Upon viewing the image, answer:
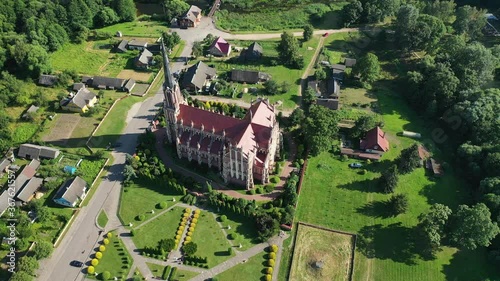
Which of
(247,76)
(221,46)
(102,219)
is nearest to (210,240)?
(102,219)

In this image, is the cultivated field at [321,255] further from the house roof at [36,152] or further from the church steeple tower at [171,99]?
the house roof at [36,152]

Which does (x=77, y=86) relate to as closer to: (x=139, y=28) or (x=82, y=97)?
(x=82, y=97)

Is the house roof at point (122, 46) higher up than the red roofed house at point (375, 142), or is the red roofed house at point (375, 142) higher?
the house roof at point (122, 46)

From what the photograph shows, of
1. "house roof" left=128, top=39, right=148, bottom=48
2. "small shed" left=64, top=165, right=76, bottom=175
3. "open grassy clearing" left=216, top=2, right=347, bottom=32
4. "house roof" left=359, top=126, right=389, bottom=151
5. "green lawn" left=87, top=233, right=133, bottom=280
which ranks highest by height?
"open grassy clearing" left=216, top=2, right=347, bottom=32

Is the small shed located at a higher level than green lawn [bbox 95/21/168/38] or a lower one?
lower

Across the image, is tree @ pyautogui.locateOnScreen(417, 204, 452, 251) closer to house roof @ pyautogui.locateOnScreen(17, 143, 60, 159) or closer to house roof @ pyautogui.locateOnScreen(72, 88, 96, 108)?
house roof @ pyautogui.locateOnScreen(17, 143, 60, 159)

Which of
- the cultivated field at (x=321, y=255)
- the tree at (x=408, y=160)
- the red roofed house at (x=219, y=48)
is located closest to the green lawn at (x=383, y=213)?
the cultivated field at (x=321, y=255)

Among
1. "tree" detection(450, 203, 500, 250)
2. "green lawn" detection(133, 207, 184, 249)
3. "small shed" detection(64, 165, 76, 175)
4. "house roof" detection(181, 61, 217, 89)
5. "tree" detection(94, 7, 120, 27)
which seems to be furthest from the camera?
"tree" detection(94, 7, 120, 27)

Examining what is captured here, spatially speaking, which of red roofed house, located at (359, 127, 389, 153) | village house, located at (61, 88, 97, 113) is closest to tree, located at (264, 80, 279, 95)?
red roofed house, located at (359, 127, 389, 153)
